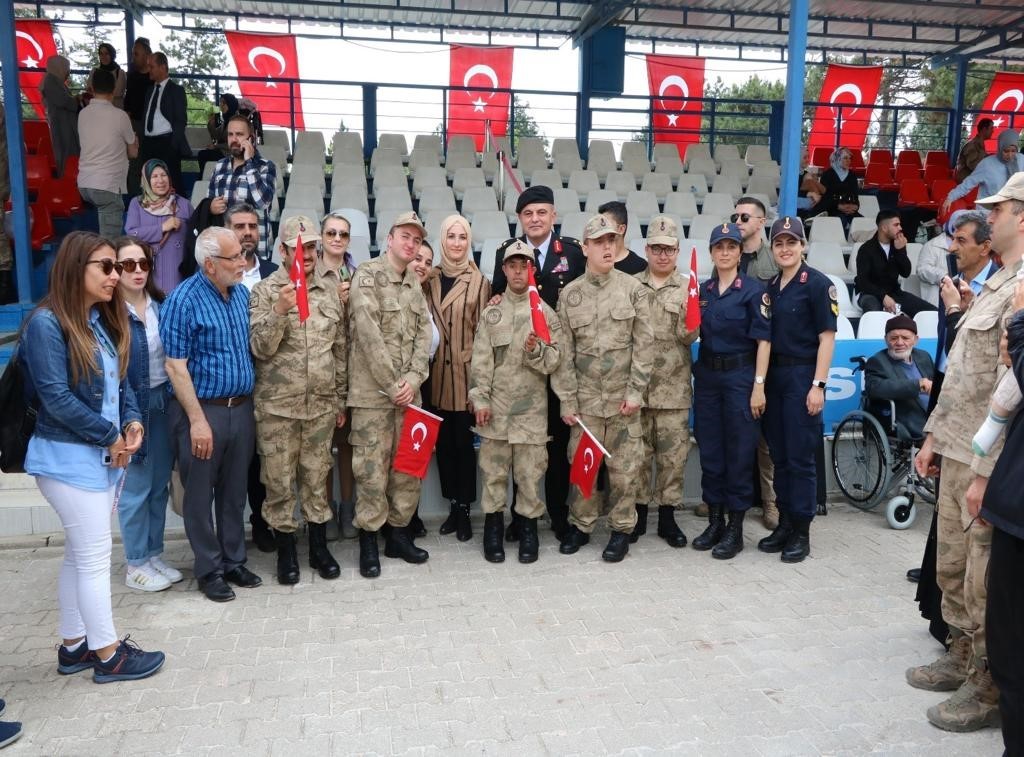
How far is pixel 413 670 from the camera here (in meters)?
2.93

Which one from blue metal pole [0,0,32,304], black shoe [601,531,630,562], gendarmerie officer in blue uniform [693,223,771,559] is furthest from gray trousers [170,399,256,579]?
blue metal pole [0,0,32,304]

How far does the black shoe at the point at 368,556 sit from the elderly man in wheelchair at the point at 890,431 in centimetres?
279

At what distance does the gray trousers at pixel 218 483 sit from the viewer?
3.51 meters

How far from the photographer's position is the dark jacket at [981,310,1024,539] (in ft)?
6.64

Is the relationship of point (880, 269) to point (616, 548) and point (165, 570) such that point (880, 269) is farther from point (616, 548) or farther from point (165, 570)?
point (165, 570)

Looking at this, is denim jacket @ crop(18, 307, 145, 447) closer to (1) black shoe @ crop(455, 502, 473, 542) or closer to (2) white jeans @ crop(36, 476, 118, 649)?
(2) white jeans @ crop(36, 476, 118, 649)

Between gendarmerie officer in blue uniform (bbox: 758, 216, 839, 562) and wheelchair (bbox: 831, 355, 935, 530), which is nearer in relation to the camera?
gendarmerie officer in blue uniform (bbox: 758, 216, 839, 562)

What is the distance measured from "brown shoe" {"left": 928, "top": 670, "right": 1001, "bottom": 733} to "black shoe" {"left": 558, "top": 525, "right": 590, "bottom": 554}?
72.1 inches

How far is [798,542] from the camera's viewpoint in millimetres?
4090

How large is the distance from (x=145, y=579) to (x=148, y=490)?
0.40 m

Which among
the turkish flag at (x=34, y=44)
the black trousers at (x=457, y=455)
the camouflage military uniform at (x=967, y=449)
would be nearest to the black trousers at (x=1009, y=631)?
the camouflage military uniform at (x=967, y=449)

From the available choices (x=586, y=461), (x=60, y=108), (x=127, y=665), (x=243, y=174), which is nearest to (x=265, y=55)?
(x=60, y=108)

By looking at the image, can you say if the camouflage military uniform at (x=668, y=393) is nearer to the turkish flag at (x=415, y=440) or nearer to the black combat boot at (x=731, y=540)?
the black combat boot at (x=731, y=540)

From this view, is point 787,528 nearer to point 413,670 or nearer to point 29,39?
point 413,670
